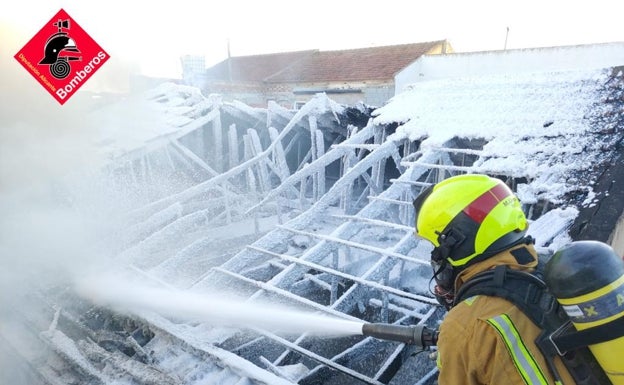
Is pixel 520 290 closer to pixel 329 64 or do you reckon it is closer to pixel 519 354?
pixel 519 354

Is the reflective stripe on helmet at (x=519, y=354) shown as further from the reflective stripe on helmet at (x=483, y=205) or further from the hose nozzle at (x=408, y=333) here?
the hose nozzle at (x=408, y=333)

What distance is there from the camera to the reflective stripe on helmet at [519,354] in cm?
128

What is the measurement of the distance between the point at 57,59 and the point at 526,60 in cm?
1223

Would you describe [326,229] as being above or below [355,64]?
below

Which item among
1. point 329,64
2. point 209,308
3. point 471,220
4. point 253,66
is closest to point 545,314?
point 471,220

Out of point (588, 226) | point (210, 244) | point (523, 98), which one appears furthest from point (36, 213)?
point (523, 98)

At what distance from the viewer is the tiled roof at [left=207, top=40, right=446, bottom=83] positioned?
18828 mm

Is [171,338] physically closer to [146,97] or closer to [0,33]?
[146,97]

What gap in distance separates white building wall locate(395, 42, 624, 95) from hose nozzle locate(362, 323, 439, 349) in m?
8.43

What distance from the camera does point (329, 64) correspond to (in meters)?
21.6

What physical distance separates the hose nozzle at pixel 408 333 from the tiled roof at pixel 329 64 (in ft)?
55.4

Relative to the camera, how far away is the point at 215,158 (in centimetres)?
920

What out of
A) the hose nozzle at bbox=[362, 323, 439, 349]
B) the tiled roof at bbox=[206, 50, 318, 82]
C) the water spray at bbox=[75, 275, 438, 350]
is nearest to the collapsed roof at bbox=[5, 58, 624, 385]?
the water spray at bbox=[75, 275, 438, 350]

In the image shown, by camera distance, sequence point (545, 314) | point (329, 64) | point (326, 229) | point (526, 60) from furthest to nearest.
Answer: point (329, 64), point (526, 60), point (326, 229), point (545, 314)
